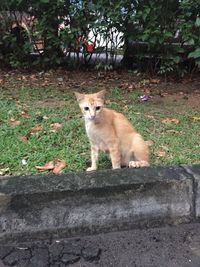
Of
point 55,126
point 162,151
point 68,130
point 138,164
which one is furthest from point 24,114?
point 138,164

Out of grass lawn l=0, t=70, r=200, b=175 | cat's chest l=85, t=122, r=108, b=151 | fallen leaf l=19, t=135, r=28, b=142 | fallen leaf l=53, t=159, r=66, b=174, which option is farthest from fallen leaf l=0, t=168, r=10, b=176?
cat's chest l=85, t=122, r=108, b=151

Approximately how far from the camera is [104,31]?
313 inches

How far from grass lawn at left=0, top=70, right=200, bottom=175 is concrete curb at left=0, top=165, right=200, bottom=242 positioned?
2.33ft

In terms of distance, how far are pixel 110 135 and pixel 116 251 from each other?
3.63 feet

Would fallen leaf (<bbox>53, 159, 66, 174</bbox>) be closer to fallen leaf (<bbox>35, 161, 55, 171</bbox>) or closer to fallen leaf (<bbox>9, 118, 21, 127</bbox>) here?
fallen leaf (<bbox>35, 161, 55, 171</bbox>)

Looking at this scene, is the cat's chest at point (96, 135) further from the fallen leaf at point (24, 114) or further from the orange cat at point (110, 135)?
the fallen leaf at point (24, 114)

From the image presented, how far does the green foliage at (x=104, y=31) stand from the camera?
290 inches

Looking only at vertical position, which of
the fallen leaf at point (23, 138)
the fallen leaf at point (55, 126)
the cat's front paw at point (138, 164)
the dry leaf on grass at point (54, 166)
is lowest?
the fallen leaf at point (55, 126)

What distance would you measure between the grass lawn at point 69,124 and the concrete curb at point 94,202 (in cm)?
71

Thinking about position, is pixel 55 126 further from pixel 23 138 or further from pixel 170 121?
pixel 170 121

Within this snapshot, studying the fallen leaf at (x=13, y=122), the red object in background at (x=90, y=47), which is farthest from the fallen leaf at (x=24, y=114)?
the red object in background at (x=90, y=47)

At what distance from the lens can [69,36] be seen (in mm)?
8008

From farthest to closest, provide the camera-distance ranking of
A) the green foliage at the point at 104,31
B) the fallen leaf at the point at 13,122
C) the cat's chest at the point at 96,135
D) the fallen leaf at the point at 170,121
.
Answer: the green foliage at the point at 104,31 → the fallen leaf at the point at 170,121 → the fallen leaf at the point at 13,122 → the cat's chest at the point at 96,135

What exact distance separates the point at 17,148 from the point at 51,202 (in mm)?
1362
